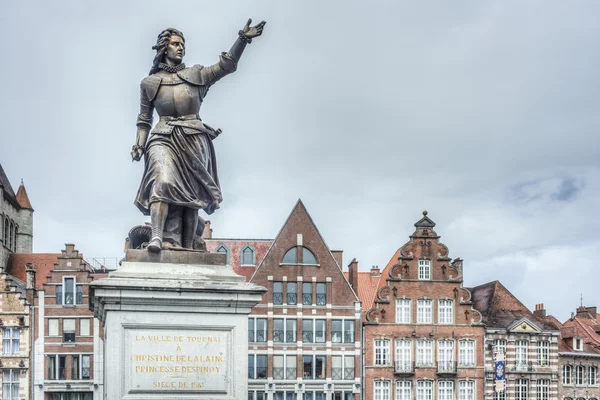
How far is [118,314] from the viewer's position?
438 inches

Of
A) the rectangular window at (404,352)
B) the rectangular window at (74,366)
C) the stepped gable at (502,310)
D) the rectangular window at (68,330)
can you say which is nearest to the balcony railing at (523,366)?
the stepped gable at (502,310)

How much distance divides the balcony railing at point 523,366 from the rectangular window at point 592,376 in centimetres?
490

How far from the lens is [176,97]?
12188 millimetres

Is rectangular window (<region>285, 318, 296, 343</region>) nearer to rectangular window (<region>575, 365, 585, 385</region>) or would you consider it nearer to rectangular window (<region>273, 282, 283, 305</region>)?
rectangular window (<region>273, 282, 283, 305</region>)

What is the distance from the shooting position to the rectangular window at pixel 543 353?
52.0 m

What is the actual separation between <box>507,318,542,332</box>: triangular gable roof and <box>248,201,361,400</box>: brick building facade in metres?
7.89

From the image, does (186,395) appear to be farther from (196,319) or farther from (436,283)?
(436,283)

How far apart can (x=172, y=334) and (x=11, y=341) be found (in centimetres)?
4158

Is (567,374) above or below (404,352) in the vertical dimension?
below

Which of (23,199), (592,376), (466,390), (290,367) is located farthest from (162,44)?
(23,199)

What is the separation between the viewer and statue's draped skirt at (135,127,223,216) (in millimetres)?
11953

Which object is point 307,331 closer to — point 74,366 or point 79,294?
point 79,294

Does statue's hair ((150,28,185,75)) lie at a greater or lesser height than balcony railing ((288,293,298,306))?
greater

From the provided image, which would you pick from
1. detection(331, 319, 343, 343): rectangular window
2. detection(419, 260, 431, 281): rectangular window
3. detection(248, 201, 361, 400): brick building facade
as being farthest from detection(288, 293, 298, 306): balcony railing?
detection(419, 260, 431, 281): rectangular window
